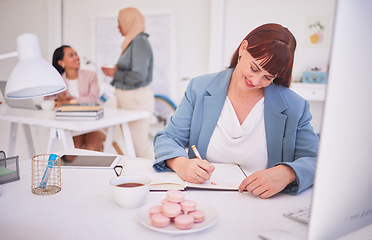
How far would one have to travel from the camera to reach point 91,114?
6.41 ft

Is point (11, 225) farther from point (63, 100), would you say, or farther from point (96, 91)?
point (96, 91)

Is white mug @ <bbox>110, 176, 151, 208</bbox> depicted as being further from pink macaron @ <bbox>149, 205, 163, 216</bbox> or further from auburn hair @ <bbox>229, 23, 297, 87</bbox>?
auburn hair @ <bbox>229, 23, 297, 87</bbox>

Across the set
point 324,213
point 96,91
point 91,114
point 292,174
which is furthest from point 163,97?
point 324,213

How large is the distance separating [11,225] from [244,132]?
0.77 metres

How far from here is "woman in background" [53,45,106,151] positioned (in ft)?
7.55

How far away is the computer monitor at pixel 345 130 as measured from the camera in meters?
0.36

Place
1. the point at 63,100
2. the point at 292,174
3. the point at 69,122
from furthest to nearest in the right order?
the point at 63,100 < the point at 69,122 < the point at 292,174

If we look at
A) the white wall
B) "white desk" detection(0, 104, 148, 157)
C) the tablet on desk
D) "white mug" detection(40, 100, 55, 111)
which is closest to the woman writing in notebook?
the tablet on desk

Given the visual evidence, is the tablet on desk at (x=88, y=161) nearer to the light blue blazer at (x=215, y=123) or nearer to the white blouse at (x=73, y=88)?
the light blue blazer at (x=215, y=123)

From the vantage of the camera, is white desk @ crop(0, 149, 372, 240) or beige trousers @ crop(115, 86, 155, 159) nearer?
white desk @ crop(0, 149, 372, 240)

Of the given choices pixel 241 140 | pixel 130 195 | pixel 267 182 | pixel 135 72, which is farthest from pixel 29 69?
pixel 135 72

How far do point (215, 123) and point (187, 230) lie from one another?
1.98 feet

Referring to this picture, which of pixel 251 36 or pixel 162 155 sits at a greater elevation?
pixel 251 36

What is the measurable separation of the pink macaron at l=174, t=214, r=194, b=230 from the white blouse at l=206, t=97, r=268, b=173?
22.2 inches
